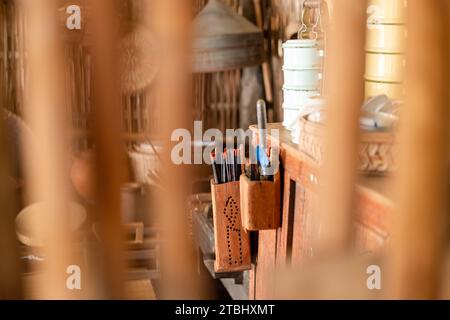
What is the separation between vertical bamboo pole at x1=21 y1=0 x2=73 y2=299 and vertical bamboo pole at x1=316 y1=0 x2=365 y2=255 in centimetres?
20

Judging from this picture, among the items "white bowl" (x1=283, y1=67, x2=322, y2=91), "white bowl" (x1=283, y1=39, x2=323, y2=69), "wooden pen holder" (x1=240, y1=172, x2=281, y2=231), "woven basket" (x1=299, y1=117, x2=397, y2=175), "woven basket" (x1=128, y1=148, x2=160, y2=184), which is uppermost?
"white bowl" (x1=283, y1=39, x2=323, y2=69)

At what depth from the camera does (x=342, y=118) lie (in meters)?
0.47

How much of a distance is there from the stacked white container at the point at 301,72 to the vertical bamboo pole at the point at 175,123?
5.29ft

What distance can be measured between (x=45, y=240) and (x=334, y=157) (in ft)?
0.77

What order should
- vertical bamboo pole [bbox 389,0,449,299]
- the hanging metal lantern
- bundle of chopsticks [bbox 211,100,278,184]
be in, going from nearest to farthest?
vertical bamboo pole [bbox 389,0,449,299], bundle of chopsticks [bbox 211,100,278,184], the hanging metal lantern

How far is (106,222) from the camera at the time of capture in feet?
1.58

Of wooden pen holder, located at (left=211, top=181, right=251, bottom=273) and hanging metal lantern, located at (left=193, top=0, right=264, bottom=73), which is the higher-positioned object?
hanging metal lantern, located at (left=193, top=0, right=264, bottom=73)

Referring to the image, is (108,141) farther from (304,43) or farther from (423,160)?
(304,43)

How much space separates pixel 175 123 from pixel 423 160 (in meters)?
0.18

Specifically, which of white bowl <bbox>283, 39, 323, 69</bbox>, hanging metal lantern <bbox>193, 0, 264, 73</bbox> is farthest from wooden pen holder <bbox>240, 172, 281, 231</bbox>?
hanging metal lantern <bbox>193, 0, 264, 73</bbox>

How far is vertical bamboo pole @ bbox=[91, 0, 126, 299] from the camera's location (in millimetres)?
437

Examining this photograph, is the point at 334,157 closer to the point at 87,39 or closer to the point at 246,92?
the point at 87,39

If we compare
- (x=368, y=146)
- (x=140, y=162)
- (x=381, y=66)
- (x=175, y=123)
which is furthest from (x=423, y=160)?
(x=140, y=162)

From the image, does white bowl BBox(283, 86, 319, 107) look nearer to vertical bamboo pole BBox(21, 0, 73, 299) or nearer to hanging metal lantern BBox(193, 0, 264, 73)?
hanging metal lantern BBox(193, 0, 264, 73)
